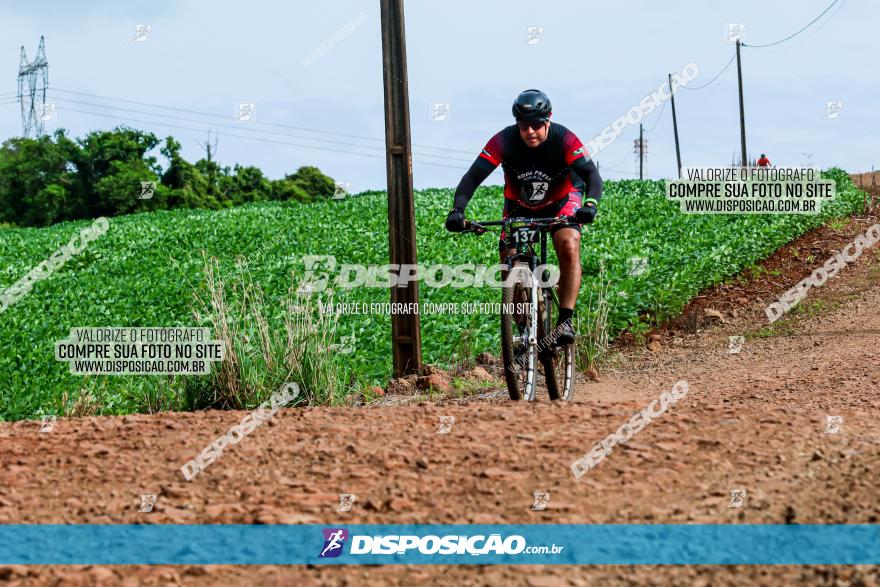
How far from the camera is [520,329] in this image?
7.21m

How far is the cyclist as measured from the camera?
22.8 feet

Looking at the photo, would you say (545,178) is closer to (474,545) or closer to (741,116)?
(474,545)

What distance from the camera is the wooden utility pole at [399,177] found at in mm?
9562

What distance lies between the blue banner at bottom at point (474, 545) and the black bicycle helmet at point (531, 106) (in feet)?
12.6

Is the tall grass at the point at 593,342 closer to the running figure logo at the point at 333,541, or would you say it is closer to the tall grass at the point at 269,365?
the tall grass at the point at 269,365

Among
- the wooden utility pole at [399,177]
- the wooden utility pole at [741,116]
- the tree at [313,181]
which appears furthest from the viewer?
the tree at [313,181]

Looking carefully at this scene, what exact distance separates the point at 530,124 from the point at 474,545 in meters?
4.03

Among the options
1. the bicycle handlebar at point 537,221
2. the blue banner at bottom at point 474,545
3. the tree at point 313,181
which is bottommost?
the blue banner at bottom at point 474,545

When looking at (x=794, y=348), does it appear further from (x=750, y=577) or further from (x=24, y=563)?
(x=24, y=563)

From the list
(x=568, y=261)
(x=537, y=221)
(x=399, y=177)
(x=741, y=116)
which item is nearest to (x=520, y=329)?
(x=568, y=261)

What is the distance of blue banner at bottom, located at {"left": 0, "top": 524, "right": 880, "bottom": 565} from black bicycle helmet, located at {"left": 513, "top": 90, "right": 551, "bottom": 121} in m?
3.84

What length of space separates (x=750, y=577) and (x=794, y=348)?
8.69 metres

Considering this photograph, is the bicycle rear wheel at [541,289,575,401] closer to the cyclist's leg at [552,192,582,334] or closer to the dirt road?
the cyclist's leg at [552,192,582,334]

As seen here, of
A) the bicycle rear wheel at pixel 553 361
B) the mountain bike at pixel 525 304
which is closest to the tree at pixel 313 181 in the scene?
the bicycle rear wheel at pixel 553 361
